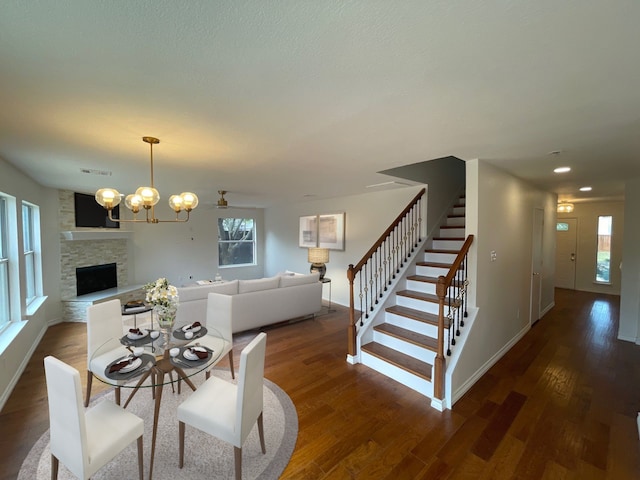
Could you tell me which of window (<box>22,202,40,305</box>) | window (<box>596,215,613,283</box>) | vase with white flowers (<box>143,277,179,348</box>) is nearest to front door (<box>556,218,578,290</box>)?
window (<box>596,215,613,283</box>)

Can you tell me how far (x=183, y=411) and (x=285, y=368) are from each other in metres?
1.51

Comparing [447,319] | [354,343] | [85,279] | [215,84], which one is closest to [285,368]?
[354,343]

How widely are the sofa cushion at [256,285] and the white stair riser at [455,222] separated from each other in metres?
3.20

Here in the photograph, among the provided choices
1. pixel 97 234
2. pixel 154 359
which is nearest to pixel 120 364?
pixel 154 359

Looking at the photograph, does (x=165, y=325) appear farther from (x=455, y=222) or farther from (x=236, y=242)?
(x=236, y=242)

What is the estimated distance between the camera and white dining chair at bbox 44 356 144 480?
1.46 m

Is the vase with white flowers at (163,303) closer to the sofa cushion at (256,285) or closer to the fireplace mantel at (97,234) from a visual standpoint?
the sofa cushion at (256,285)

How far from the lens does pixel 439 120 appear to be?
6.32 feet

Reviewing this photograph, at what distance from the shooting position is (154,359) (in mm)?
2176

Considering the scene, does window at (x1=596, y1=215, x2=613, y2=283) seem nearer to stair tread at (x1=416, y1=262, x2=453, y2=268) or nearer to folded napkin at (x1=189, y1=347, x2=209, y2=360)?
stair tread at (x1=416, y1=262, x2=453, y2=268)

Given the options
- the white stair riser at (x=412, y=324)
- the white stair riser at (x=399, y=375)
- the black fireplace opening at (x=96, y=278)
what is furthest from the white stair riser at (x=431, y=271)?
the black fireplace opening at (x=96, y=278)

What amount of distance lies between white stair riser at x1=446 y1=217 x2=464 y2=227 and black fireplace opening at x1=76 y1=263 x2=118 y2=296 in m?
7.09

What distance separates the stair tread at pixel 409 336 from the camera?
117 inches

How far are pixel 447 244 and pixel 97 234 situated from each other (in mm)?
6699
